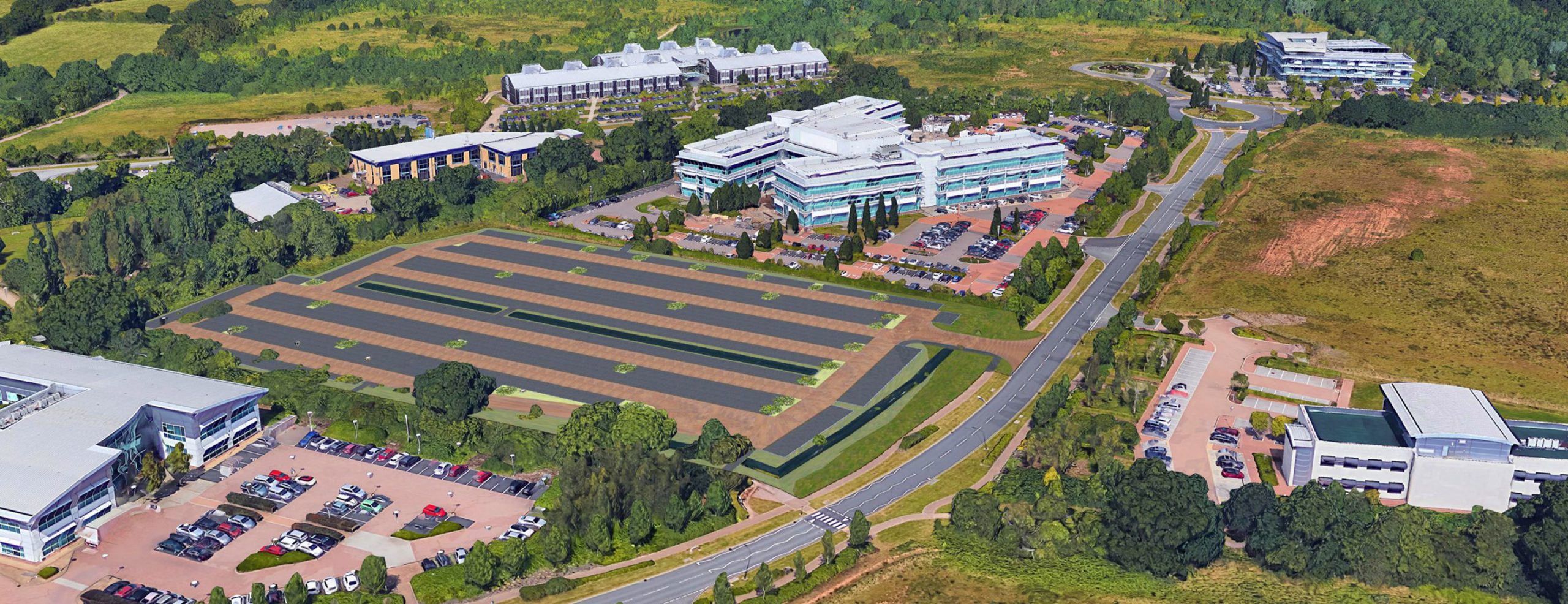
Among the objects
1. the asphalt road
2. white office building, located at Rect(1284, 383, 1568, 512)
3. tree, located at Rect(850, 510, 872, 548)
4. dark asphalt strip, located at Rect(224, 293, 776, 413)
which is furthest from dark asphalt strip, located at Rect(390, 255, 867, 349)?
white office building, located at Rect(1284, 383, 1568, 512)

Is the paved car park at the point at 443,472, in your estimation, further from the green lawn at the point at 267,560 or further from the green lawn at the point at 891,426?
the green lawn at the point at 891,426

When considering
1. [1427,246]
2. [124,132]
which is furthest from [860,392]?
[124,132]

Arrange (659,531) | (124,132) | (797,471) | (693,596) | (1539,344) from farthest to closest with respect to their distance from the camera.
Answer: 1. (124,132)
2. (1539,344)
3. (797,471)
4. (659,531)
5. (693,596)

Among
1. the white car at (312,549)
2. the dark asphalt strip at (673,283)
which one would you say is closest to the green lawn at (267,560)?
the white car at (312,549)

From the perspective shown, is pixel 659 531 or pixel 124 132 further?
pixel 124 132

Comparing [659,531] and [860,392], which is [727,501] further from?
[860,392]

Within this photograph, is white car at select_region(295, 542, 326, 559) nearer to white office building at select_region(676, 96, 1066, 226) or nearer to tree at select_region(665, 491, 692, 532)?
tree at select_region(665, 491, 692, 532)

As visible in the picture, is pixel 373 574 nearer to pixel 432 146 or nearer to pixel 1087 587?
pixel 1087 587
